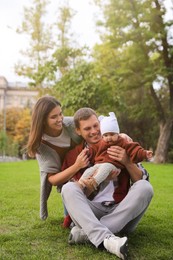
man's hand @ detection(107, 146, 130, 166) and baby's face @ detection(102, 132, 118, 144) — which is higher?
baby's face @ detection(102, 132, 118, 144)

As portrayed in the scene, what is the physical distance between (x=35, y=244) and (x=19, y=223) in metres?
1.02

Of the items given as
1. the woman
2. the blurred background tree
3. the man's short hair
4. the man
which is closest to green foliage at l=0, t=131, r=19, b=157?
the blurred background tree

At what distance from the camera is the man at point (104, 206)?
295cm

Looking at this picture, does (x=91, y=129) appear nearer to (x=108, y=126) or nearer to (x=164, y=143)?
(x=108, y=126)

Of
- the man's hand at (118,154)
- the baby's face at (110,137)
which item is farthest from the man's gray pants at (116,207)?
the baby's face at (110,137)

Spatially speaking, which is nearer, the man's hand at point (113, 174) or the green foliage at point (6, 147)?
the man's hand at point (113, 174)

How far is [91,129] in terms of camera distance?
3361mm

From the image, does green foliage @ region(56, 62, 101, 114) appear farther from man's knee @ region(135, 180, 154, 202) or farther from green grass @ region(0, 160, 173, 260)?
man's knee @ region(135, 180, 154, 202)

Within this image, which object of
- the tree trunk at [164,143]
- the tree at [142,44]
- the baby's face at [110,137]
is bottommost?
the tree trunk at [164,143]

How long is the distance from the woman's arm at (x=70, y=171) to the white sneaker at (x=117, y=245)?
63 centimetres

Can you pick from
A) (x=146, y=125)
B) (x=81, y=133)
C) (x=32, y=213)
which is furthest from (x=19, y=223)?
(x=146, y=125)

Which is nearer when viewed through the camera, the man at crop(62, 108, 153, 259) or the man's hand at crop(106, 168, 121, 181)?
the man at crop(62, 108, 153, 259)

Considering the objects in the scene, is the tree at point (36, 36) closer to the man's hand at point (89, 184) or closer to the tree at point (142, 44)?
the tree at point (142, 44)

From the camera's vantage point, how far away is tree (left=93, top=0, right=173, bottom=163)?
19047mm
